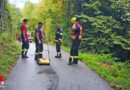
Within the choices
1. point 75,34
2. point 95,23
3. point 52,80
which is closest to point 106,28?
point 95,23

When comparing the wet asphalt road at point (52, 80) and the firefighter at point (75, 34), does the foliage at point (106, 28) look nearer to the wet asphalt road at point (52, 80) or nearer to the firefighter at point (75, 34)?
the firefighter at point (75, 34)

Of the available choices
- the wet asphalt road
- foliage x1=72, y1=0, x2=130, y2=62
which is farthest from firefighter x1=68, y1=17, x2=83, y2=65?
foliage x1=72, y1=0, x2=130, y2=62

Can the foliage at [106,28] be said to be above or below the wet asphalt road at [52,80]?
above

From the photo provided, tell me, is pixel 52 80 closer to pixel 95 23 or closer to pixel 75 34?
pixel 75 34

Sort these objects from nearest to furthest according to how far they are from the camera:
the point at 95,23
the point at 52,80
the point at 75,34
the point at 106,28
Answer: the point at 52,80, the point at 75,34, the point at 95,23, the point at 106,28

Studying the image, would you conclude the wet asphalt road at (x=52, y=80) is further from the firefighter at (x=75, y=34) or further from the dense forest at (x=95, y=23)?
the dense forest at (x=95, y=23)

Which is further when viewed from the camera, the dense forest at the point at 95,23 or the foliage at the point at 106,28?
the foliage at the point at 106,28

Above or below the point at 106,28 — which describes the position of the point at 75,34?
below

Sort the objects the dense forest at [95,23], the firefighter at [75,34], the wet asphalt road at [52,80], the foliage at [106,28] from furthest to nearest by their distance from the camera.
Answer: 1. the foliage at [106,28]
2. the dense forest at [95,23]
3. the firefighter at [75,34]
4. the wet asphalt road at [52,80]

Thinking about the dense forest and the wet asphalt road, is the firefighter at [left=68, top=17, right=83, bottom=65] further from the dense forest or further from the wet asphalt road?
the dense forest

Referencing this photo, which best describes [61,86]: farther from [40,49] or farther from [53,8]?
[53,8]

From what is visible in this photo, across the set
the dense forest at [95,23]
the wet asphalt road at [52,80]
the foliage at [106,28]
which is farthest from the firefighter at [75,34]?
the foliage at [106,28]

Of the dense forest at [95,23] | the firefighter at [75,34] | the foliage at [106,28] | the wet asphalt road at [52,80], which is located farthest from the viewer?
the foliage at [106,28]

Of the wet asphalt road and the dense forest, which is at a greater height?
the dense forest
